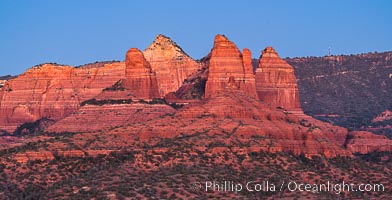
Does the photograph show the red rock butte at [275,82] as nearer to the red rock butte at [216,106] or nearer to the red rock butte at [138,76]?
the red rock butte at [216,106]

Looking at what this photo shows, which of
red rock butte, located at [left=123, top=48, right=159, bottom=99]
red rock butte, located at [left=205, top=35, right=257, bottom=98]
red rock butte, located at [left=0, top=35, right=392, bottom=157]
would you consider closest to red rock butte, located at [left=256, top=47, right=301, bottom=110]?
red rock butte, located at [left=0, top=35, right=392, bottom=157]

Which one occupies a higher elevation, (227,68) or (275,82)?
(227,68)

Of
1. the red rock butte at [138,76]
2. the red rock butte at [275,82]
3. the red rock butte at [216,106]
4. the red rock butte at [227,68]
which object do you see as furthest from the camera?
the red rock butte at [275,82]

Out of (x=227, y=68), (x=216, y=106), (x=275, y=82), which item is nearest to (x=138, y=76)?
(x=227, y=68)

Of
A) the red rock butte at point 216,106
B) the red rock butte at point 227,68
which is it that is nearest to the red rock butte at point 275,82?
the red rock butte at point 216,106

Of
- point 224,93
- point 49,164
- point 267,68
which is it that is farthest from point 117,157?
point 267,68

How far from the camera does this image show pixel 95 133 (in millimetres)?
150125

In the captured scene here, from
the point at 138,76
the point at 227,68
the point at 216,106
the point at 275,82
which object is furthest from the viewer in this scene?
the point at 275,82

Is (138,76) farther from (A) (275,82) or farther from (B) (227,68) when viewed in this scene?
(A) (275,82)

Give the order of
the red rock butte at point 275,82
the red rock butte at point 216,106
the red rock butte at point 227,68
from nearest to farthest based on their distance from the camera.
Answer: the red rock butte at point 216,106, the red rock butte at point 227,68, the red rock butte at point 275,82

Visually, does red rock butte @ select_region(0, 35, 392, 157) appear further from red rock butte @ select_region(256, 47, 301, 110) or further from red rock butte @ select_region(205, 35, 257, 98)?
red rock butte @ select_region(256, 47, 301, 110)

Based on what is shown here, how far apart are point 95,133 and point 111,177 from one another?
69.0ft

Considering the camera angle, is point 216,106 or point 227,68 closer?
point 216,106

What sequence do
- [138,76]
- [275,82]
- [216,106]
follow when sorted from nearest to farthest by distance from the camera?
1. [216,106]
2. [138,76]
3. [275,82]
